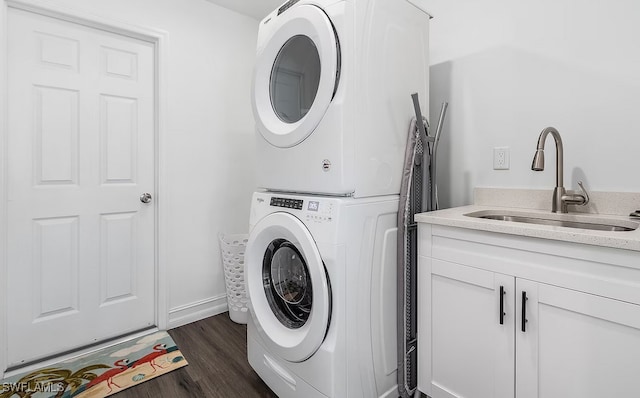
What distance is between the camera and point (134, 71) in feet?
6.72

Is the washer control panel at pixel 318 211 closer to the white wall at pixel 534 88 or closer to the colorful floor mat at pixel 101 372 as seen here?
the white wall at pixel 534 88

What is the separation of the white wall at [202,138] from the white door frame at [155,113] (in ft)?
0.14

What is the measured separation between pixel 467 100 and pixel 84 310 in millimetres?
2603

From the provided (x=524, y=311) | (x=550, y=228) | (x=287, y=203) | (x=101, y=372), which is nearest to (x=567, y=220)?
(x=550, y=228)

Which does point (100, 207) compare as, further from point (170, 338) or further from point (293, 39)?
point (293, 39)

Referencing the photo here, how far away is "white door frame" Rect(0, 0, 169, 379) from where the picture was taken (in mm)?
1631

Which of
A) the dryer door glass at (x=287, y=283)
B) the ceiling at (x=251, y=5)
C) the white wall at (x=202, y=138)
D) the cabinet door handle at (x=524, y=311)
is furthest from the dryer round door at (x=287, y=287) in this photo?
the ceiling at (x=251, y=5)

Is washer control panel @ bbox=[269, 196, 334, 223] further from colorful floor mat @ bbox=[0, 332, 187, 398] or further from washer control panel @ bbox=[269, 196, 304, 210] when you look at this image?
colorful floor mat @ bbox=[0, 332, 187, 398]

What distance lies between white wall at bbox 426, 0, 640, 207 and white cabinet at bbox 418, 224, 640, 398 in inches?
25.3

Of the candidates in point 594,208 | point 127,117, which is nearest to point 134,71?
point 127,117

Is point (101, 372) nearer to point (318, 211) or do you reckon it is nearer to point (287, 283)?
point (287, 283)

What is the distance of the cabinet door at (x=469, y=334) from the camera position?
43.0 inches

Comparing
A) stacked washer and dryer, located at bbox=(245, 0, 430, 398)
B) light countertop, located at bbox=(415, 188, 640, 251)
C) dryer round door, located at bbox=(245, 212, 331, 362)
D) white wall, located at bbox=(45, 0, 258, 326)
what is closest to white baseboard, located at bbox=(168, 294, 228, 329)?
white wall, located at bbox=(45, 0, 258, 326)

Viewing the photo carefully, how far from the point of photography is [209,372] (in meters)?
1.69
